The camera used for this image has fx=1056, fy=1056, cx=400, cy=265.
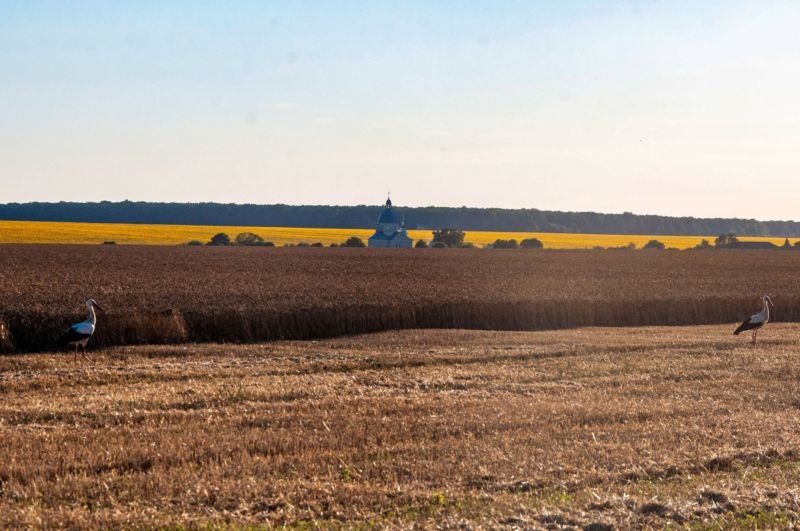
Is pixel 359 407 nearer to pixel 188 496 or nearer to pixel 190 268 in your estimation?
pixel 188 496

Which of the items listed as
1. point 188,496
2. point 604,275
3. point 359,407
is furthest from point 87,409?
point 604,275

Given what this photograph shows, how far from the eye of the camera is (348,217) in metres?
183

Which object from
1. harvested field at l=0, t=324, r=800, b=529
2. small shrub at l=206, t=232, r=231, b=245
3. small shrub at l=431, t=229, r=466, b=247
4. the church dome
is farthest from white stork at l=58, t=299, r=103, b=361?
the church dome

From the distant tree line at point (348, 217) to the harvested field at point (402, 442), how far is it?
14991 cm

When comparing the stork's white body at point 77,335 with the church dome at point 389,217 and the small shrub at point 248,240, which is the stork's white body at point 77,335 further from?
the church dome at point 389,217

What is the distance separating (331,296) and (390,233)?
7910 cm

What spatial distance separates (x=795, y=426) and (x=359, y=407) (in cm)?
654

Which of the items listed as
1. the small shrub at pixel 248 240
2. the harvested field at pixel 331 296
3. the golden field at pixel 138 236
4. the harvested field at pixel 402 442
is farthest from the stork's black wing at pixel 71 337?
the small shrub at pixel 248 240

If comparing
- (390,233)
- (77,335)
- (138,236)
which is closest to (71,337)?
(77,335)

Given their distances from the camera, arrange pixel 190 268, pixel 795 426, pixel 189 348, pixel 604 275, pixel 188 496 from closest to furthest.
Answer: pixel 188 496 < pixel 795 426 < pixel 189 348 < pixel 190 268 < pixel 604 275

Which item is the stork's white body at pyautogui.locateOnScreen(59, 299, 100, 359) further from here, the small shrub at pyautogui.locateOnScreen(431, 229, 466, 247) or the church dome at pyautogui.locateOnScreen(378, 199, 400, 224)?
the church dome at pyautogui.locateOnScreen(378, 199, 400, 224)

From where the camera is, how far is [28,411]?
16.3m

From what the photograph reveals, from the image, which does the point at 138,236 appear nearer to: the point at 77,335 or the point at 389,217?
the point at 389,217

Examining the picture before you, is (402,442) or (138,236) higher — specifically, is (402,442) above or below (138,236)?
below
